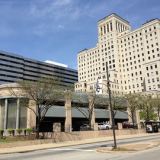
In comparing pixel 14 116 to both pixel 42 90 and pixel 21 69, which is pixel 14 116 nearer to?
pixel 42 90

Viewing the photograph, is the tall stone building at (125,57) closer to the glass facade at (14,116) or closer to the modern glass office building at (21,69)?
the modern glass office building at (21,69)

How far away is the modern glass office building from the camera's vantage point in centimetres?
9719

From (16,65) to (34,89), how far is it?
84.2 metres

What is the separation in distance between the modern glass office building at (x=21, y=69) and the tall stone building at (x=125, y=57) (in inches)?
903

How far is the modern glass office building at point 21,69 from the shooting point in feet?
319

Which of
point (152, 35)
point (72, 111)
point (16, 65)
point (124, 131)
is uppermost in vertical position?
point (152, 35)

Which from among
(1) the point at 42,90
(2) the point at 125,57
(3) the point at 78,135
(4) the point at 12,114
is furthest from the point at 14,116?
(2) the point at 125,57

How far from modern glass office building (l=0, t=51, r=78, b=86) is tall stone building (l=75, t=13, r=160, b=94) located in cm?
2295

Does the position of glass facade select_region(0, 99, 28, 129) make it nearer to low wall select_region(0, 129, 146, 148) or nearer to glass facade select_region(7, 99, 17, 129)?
glass facade select_region(7, 99, 17, 129)

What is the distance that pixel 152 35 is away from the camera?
9325cm

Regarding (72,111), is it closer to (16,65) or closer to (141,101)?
(141,101)

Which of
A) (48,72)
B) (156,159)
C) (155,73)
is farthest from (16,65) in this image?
(156,159)

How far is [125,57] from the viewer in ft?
340

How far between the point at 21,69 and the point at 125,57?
59569 millimetres
